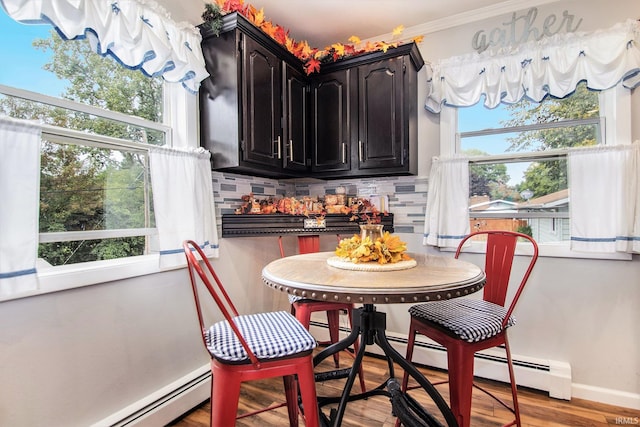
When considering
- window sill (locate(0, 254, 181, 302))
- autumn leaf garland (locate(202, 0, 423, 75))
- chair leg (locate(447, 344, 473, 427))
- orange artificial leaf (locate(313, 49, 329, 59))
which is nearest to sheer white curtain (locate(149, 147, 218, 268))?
window sill (locate(0, 254, 181, 302))

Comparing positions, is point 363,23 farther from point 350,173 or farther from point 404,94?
point 350,173

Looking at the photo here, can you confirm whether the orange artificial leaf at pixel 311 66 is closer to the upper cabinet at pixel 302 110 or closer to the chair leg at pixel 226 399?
the upper cabinet at pixel 302 110

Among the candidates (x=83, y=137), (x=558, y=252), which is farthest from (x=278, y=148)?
(x=558, y=252)

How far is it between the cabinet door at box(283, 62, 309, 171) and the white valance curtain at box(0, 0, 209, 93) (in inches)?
24.7

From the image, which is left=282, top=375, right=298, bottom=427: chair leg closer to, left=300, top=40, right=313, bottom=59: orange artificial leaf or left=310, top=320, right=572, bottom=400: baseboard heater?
left=310, top=320, right=572, bottom=400: baseboard heater

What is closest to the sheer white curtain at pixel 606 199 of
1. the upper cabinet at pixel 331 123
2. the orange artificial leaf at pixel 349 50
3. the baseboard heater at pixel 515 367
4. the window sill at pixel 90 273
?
the baseboard heater at pixel 515 367

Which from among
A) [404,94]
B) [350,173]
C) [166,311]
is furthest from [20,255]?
[404,94]

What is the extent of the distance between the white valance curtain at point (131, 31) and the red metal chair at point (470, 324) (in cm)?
184

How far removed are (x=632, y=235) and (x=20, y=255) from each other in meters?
3.09

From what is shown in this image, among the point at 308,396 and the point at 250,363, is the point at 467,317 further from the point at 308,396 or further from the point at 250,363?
the point at 250,363

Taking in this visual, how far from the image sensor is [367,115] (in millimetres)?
2406

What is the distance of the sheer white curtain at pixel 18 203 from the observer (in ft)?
3.84

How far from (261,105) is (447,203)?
1.51 meters

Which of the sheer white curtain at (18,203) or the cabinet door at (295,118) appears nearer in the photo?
the sheer white curtain at (18,203)
